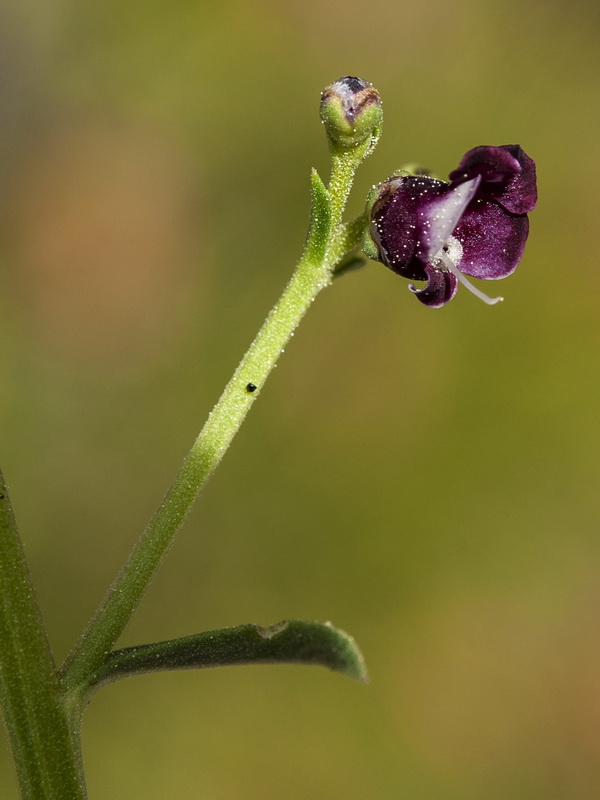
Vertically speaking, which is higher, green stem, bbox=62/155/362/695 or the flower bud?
the flower bud

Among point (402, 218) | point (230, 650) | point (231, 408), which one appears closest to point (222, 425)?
point (231, 408)

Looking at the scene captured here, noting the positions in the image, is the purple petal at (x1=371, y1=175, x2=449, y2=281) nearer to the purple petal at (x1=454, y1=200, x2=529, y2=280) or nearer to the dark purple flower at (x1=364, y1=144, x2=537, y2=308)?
the dark purple flower at (x1=364, y1=144, x2=537, y2=308)

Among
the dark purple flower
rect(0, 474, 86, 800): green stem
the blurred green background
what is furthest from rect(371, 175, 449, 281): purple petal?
the blurred green background

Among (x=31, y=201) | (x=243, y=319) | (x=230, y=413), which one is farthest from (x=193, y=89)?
(x=230, y=413)

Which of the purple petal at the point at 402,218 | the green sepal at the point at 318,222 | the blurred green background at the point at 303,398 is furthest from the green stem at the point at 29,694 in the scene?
the blurred green background at the point at 303,398

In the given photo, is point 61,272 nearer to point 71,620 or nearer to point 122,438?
point 122,438

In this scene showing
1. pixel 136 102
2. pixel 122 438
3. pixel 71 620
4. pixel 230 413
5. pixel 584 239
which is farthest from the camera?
pixel 136 102
